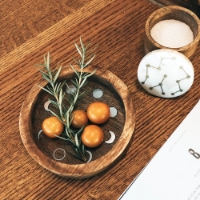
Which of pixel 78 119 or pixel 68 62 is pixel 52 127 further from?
A: pixel 68 62

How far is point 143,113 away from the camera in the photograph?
63 cm

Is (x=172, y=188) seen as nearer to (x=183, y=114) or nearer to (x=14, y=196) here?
(x=183, y=114)

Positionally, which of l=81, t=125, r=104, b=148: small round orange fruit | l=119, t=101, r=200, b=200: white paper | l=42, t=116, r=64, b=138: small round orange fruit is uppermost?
l=42, t=116, r=64, b=138: small round orange fruit

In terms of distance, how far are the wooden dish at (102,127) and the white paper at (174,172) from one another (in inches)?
2.4

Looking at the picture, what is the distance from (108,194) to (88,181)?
0.14 ft

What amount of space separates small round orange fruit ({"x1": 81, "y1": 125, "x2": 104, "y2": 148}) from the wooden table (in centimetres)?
6

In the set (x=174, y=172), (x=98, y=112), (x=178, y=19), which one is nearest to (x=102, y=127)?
(x=98, y=112)

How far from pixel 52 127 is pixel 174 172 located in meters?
0.23

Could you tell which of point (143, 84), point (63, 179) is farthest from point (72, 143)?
point (143, 84)

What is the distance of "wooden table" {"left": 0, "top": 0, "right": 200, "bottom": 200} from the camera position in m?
0.58

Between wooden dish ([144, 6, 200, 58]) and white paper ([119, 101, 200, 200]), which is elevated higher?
wooden dish ([144, 6, 200, 58])

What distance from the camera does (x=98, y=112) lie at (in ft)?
1.91

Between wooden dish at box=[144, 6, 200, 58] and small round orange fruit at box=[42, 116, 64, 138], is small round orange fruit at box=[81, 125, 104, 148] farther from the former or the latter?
wooden dish at box=[144, 6, 200, 58]

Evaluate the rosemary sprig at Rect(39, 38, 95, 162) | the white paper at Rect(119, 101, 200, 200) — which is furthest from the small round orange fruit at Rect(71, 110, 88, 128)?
the white paper at Rect(119, 101, 200, 200)
